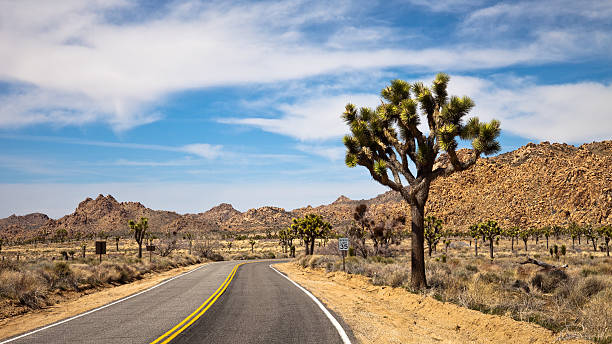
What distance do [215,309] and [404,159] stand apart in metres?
9.07

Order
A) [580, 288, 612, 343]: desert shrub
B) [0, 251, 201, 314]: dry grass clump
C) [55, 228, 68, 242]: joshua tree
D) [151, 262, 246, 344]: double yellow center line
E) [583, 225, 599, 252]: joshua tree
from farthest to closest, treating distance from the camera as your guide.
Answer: [55, 228, 68, 242]: joshua tree, [583, 225, 599, 252]: joshua tree, [0, 251, 201, 314]: dry grass clump, [151, 262, 246, 344]: double yellow center line, [580, 288, 612, 343]: desert shrub

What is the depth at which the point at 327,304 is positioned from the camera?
42.7ft

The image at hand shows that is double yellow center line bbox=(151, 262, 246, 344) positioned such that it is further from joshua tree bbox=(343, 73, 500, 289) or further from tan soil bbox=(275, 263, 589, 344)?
joshua tree bbox=(343, 73, 500, 289)

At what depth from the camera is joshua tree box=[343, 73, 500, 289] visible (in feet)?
48.8

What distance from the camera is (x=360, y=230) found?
140 feet

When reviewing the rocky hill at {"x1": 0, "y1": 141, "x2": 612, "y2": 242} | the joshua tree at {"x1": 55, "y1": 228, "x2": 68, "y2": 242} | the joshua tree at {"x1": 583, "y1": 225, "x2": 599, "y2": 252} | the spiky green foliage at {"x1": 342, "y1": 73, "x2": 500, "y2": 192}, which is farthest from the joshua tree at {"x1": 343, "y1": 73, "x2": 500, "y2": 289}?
the joshua tree at {"x1": 55, "y1": 228, "x2": 68, "y2": 242}

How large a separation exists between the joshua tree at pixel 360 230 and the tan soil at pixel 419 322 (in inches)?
1060

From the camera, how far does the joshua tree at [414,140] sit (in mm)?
14859

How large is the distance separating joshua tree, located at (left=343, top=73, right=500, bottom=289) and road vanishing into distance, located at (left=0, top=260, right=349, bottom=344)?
17.7 ft

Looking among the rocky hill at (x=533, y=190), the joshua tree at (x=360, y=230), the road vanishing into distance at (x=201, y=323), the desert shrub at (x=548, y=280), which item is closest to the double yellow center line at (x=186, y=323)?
the road vanishing into distance at (x=201, y=323)

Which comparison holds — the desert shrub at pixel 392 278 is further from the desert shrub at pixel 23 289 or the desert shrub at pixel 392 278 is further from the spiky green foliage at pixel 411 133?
the desert shrub at pixel 23 289

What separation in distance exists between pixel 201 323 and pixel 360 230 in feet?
112

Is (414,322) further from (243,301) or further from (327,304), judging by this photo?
(243,301)

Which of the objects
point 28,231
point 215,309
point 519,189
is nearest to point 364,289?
point 215,309
